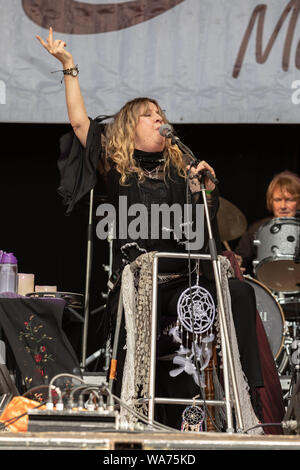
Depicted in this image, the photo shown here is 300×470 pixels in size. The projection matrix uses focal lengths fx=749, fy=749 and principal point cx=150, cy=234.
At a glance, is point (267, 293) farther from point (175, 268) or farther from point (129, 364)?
point (129, 364)

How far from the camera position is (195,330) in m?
2.96

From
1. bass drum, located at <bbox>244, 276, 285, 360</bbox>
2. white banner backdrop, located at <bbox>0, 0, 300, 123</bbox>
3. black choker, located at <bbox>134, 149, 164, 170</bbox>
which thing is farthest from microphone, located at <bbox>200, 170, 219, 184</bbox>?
white banner backdrop, located at <bbox>0, 0, 300, 123</bbox>

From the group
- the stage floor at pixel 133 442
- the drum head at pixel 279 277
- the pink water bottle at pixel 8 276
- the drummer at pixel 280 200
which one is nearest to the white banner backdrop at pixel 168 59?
the drummer at pixel 280 200

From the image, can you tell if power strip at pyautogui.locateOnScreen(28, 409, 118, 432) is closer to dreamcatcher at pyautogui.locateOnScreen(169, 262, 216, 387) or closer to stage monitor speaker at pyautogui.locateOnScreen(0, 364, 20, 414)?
dreamcatcher at pyautogui.locateOnScreen(169, 262, 216, 387)

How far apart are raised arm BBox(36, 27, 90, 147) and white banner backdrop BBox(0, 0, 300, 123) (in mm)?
1214

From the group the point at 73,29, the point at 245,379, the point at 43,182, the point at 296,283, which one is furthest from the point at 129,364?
the point at 43,182

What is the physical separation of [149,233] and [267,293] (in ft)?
4.37

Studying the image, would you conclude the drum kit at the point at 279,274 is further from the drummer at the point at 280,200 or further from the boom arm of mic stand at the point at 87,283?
the boom arm of mic stand at the point at 87,283

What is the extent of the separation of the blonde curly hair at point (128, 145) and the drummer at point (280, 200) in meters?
1.59

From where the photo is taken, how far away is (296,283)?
4.83 metres

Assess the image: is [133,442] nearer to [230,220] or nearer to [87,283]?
[87,283]

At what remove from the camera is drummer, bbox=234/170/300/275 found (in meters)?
4.98
